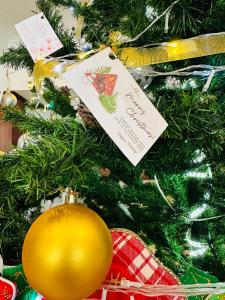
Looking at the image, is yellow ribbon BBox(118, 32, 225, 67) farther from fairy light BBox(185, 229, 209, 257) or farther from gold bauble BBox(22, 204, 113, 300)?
fairy light BBox(185, 229, 209, 257)

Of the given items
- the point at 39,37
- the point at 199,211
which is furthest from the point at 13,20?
the point at 199,211

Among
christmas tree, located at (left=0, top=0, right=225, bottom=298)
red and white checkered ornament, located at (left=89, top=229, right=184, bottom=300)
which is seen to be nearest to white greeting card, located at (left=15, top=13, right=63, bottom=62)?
christmas tree, located at (left=0, top=0, right=225, bottom=298)

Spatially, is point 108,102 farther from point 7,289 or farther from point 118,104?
point 7,289

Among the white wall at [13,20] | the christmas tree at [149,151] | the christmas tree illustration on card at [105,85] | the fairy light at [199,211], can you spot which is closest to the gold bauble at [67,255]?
the christmas tree at [149,151]

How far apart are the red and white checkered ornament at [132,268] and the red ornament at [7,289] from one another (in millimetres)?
127

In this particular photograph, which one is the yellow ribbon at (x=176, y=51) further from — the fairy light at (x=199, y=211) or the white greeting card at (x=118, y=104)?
the fairy light at (x=199, y=211)

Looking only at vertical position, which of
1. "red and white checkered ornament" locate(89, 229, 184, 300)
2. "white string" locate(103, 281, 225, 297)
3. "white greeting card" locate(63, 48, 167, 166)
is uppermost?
"white greeting card" locate(63, 48, 167, 166)

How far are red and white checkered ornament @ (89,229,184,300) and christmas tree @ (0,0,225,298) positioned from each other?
0.10 metres

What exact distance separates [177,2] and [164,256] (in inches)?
17.3

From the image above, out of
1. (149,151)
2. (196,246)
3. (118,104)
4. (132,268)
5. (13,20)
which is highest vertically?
(13,20)

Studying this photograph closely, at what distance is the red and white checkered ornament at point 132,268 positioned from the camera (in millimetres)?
490

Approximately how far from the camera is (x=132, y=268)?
52 cm

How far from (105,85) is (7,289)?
319 millimetres

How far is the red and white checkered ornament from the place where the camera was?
1.61 feet
